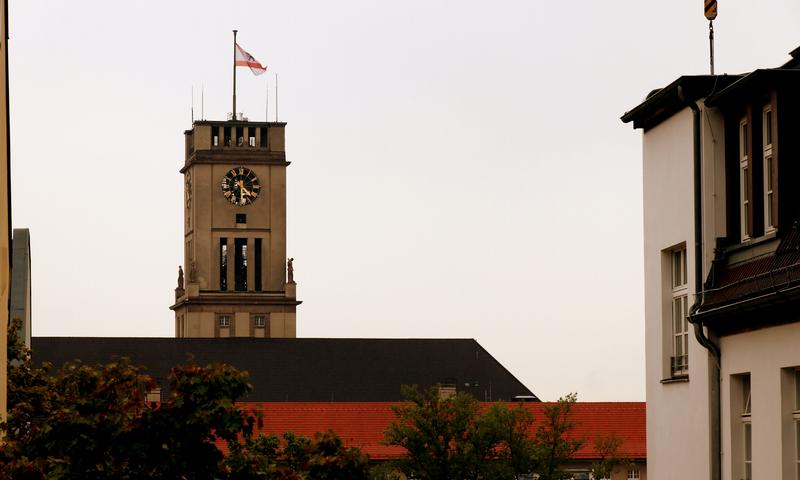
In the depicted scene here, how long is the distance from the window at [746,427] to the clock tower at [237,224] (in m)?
123

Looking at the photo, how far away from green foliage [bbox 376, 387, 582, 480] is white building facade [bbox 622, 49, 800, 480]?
2180 inches

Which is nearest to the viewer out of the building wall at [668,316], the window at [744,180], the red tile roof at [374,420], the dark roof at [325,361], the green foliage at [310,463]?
the green foliage at [310,463]

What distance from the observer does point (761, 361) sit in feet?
72.6

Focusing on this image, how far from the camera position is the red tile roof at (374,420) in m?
106

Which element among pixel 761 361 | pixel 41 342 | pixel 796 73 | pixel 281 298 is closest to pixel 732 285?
pixel 761 361

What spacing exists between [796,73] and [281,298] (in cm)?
12547

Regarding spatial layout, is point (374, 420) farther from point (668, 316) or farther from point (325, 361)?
point (668, 316)

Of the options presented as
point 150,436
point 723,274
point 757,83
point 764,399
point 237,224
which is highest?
point 237,224

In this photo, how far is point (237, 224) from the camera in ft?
493

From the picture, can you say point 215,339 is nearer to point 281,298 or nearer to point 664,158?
point 281,298

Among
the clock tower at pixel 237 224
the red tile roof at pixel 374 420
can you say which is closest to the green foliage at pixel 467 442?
the red tile roof at pixel 374 420

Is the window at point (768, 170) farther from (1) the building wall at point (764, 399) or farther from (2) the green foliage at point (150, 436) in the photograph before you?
→ (2) the green foliage at point (150, 436)

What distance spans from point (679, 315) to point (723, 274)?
2583mm

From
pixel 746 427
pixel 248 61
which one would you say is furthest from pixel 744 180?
pixel 248 61
